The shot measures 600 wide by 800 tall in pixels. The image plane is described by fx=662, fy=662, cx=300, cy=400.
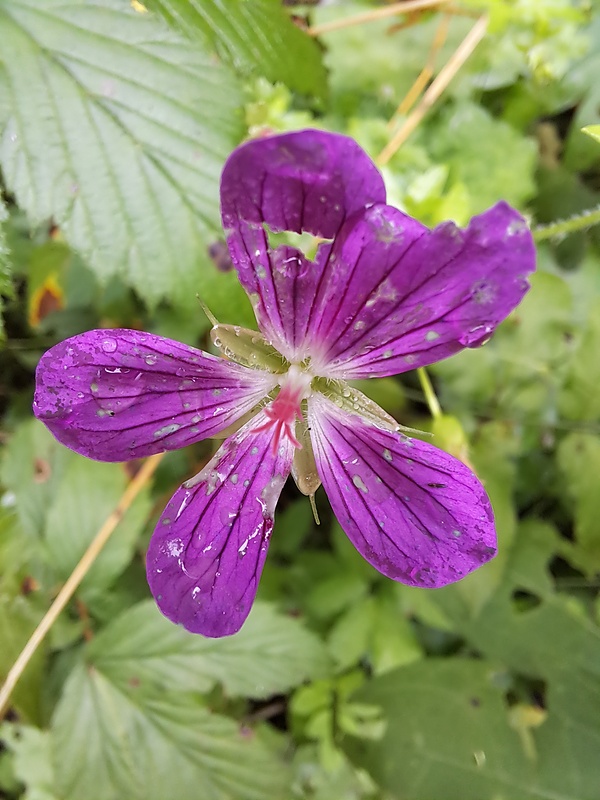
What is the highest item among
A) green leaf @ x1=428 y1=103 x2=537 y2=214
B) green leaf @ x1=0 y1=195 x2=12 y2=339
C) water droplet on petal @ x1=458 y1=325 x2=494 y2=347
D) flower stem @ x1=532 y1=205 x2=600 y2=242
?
green leaf @ x1=428 y1=103 x2=537 y2=214

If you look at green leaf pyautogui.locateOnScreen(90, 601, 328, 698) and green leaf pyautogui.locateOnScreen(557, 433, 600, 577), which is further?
green leaf pyautogui.locateOnScreen(557, 433, 600, 577)

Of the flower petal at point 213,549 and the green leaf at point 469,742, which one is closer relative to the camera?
the flower petal at point 213,549

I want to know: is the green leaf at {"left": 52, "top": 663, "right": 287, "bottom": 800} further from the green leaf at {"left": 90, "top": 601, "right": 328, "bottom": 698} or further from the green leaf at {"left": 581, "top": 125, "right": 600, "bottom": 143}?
the green leaf at {"left": 581, "top": 125, "right": 600, "bottom": 143}

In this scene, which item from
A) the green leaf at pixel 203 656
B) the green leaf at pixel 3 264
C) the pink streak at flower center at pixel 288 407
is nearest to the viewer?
the pink streak at flower center at pixel 288 407

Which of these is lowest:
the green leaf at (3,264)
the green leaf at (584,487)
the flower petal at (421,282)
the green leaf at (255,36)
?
the flower petal at (421,282)

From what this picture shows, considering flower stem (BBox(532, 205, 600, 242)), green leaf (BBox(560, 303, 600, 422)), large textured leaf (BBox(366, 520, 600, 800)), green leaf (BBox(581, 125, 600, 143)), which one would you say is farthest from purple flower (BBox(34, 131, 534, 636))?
green leaf (BBox(560, 303, 600, 422))

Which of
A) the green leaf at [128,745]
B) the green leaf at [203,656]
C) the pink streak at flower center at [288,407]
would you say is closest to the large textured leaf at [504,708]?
the green leaf at [203,656]

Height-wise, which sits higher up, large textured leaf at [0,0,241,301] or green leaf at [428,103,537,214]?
green leaf at [428,103,537,214]

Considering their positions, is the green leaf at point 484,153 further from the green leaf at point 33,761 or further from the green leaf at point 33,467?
the green leaf at point 33,761
